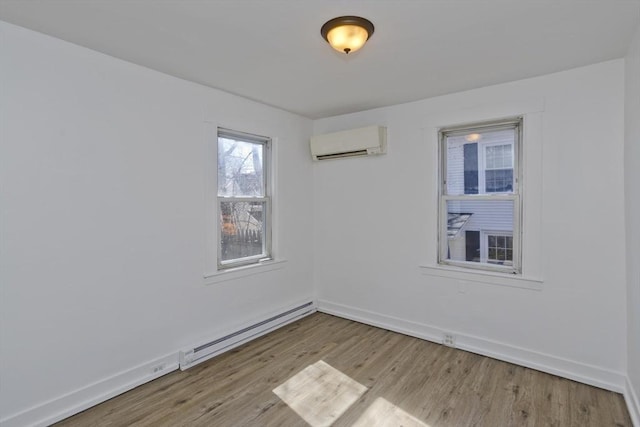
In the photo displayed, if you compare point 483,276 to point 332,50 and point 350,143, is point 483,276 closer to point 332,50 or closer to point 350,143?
point 350,143

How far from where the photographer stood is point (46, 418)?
2.11 meters

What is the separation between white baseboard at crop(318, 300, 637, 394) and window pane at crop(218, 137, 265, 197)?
6.11ft

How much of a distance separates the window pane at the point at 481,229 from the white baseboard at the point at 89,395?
9.33 ft

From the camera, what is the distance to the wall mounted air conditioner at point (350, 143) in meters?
3.59

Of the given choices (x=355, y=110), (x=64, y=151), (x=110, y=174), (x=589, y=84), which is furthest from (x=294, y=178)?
(x=589, y=84)

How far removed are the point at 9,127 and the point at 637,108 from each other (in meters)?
3.90

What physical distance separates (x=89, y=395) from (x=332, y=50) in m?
2.96

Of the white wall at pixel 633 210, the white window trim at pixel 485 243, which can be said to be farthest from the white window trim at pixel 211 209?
the white wall at pixel 633 210

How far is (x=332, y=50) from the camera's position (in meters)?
2.30

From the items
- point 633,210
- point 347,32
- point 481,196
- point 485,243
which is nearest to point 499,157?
point 481,196

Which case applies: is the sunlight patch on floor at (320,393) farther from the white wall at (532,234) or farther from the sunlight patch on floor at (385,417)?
the white wall at (532,234)

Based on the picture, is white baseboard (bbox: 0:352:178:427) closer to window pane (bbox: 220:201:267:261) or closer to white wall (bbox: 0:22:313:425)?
white wall (bbox: 0:22:313:425)

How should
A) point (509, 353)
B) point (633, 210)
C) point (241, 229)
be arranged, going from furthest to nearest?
point (241, 229) < point (509, 353) < point (633, 210)

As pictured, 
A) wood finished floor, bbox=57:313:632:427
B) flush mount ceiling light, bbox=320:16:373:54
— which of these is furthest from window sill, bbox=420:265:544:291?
flush mount ceiling light, bbox=320:16:373:54
